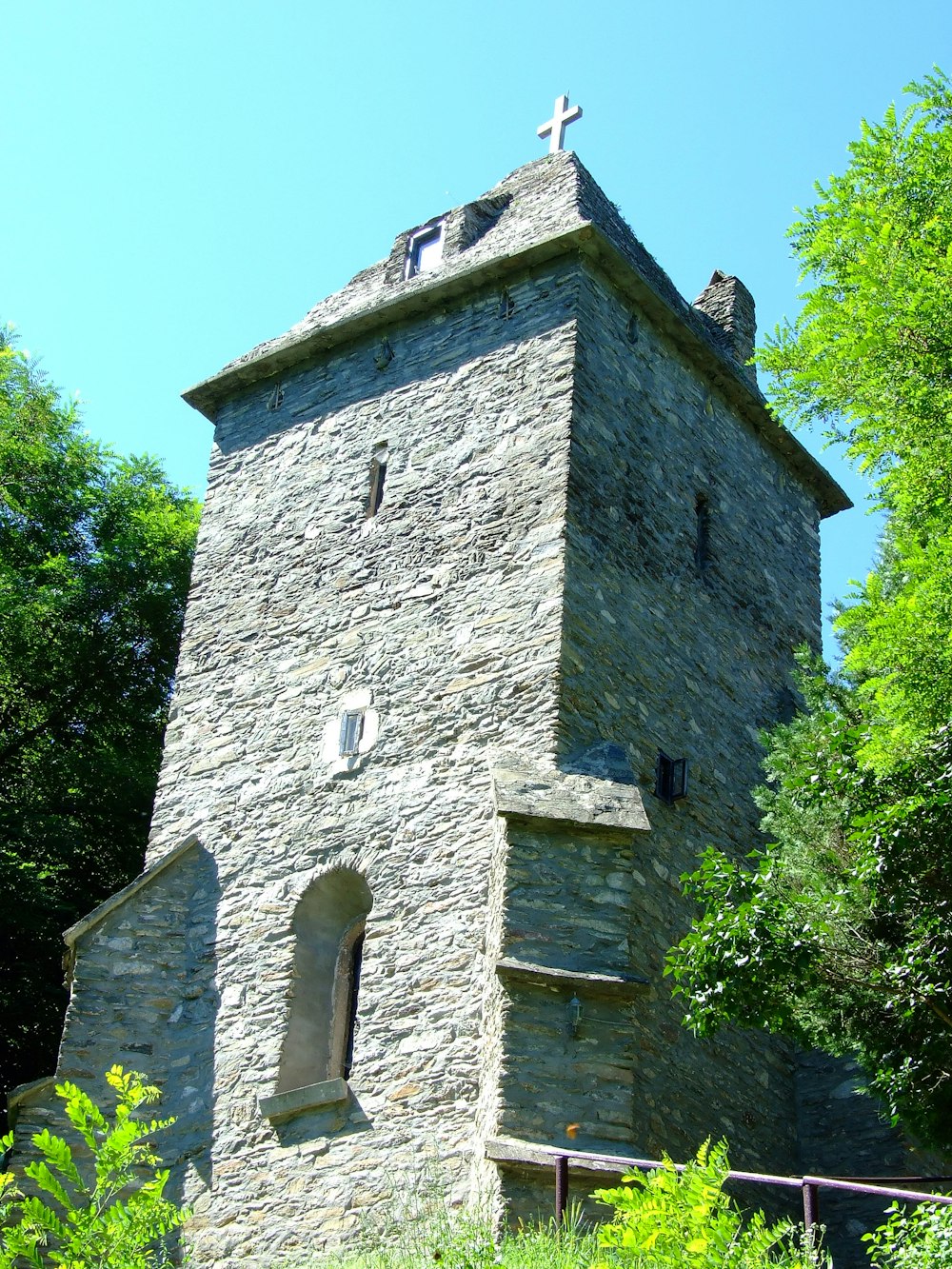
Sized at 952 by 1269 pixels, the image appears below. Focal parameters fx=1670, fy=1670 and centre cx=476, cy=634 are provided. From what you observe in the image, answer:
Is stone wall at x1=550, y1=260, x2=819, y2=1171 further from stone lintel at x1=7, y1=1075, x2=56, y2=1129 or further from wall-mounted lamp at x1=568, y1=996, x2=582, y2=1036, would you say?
stone lintel at x1=7, y1=1075, x2=56, y2=1129

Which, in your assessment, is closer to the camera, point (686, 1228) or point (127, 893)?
point (686, 1228)

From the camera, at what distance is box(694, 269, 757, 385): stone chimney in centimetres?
1812

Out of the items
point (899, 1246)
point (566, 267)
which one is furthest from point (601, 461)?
point (899, 1246)

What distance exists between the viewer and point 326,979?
13.5 metres

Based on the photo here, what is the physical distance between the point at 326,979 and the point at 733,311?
8.99 meters

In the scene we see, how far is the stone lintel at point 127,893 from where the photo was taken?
13688 millimetres

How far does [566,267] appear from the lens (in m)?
15.2

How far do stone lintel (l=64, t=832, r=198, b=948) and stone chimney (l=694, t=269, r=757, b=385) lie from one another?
7899 millimetres

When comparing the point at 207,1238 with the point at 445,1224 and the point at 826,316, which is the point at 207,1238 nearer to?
the point at 445,1224

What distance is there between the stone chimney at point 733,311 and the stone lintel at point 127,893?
311 inches

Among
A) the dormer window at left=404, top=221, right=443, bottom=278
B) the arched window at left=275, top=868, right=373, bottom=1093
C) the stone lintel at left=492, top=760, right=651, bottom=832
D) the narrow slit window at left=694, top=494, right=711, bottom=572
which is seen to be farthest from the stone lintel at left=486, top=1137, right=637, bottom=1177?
the dormer window at left=404, top=221, right=443, bottom=278

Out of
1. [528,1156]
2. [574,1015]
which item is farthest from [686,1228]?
[574,1015]

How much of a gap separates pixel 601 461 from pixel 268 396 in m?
4.20

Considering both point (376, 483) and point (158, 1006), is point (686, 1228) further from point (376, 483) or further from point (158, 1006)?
point (376, 483)
